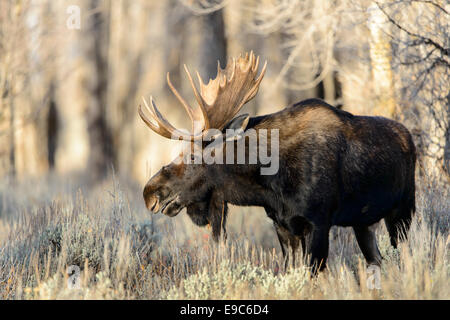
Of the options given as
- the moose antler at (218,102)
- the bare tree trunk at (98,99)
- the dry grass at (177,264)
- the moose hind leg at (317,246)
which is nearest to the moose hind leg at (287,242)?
the dry grass at (177,264)

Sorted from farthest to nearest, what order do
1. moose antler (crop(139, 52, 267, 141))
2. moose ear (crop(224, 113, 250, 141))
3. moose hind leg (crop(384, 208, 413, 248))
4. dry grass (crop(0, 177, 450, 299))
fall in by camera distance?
moose hind leg (crop(384, 208, 413, 248)), moose antler (crop(139, 52, 267, 141)), moose ear (crop(224, 113, 250, 141)), dry grass (crop(0, 177, 450, 299))

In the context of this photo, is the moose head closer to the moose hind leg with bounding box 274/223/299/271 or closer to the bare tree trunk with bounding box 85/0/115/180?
the moose hind leg with bounding box 274/223/299/271

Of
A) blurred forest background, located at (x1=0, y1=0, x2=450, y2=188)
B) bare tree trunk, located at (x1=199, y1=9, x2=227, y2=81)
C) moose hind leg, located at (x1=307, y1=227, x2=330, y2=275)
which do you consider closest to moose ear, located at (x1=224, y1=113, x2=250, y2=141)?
moose hind leg, located at (x1=307, y1=227, x2=330, y2=275)

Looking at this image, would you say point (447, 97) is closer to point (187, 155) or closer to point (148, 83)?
point (187, 155)

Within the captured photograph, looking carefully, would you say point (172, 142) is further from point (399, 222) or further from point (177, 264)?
point (399, 222)

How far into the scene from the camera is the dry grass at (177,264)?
419 centimetres

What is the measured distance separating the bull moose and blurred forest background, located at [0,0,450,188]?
4.23 feet

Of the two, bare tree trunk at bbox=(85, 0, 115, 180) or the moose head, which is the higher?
bare tree trunk at bbox=(85, 0, 115, 180)

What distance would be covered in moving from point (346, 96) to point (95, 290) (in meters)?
6.78

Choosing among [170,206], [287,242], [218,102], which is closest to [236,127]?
[218,102]

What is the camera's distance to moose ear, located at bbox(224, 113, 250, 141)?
478 cm

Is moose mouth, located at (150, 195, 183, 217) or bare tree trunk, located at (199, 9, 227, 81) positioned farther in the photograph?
bare tree trunk, located at (199, 9, 227, 81)

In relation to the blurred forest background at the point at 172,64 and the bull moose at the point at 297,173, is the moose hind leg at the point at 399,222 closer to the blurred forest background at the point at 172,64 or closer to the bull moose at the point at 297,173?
the bull moose at the point at 297,173

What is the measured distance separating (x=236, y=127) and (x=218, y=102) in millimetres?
291
